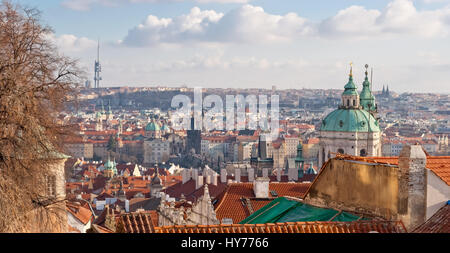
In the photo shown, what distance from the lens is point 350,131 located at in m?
42.7

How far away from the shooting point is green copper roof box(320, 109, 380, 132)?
42750 millimetres

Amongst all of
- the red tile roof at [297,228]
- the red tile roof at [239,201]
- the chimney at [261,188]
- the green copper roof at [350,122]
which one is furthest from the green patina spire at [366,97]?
the red tile roof at [297,228]

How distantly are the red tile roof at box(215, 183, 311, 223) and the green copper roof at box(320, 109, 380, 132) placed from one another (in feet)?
61.4

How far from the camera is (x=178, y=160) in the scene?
10700 cm

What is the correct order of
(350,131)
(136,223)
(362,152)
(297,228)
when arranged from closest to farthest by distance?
(297,228)
(136,223)
(350,131)
(362,152)

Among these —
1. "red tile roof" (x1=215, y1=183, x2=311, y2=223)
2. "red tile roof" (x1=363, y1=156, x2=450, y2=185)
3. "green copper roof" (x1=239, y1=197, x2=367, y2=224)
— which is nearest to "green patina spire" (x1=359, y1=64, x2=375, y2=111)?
"red tile roof" (x1=215, y1=183, x2=311, y2=223)

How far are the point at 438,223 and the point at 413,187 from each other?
59 cm

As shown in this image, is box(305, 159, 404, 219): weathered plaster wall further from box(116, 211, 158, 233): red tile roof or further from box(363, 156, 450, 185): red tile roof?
box(116, 211, 158, 233): red tile roof

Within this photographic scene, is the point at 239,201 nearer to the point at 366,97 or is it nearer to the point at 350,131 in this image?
the point at 350,131

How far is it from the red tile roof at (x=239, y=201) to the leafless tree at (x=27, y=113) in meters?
9.06

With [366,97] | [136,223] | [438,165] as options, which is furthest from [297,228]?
[366,97]
